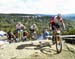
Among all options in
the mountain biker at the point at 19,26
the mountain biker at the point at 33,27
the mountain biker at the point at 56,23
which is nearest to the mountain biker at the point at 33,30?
the mountain biker at the point at 33,27

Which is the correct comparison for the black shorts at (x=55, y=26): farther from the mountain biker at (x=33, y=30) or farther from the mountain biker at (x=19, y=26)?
the mountain biker at (x=19, y=26)

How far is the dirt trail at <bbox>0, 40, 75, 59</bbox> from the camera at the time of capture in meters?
3.45

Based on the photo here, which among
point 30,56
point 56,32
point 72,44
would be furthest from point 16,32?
→ point 72,44

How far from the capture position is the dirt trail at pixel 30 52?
3453 millimetres

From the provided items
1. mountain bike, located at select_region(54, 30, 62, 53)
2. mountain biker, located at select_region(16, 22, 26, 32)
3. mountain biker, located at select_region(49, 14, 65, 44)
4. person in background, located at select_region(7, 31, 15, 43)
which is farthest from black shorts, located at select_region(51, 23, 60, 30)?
person in background, located at select_region(7, 31, 15, 43)

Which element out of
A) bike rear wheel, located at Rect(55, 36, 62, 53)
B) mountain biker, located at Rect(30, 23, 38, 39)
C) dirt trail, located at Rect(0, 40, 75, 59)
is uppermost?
mountain biker, located at Rect(30, 23, 38, 39)

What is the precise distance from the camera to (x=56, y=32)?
3490mm

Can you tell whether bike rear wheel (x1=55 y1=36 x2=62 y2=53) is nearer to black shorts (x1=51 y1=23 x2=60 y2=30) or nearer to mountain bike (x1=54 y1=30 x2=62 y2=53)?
mountain bike (x1=54 y1=30 x2=62 y2=53)

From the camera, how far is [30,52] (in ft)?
11.5

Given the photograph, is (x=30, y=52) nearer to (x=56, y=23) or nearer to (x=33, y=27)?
(x=33, y=27)

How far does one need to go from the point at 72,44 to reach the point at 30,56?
99cm

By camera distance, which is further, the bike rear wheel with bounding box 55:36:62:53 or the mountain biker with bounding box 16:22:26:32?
the mountain biker with bounding box 16:22:26:32

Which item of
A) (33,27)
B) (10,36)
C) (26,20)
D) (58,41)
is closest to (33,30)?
(33,27)
